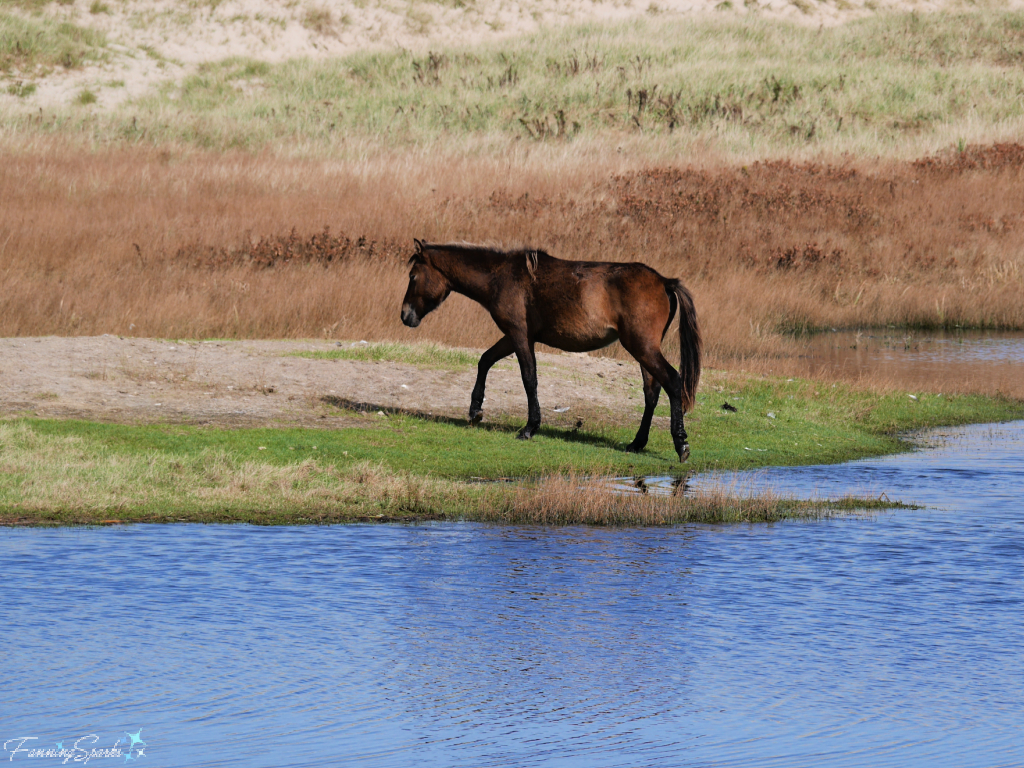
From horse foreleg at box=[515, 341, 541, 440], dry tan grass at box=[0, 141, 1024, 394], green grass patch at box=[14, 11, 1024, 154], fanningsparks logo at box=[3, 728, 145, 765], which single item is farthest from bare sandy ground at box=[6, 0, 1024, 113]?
fanningsparks logo at box=[3, 728, 145, 765]

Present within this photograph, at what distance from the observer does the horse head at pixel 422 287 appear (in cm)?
1574

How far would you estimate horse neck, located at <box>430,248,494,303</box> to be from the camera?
50.5 ft

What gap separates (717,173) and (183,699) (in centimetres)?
2705

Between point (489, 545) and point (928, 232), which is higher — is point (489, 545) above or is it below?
below

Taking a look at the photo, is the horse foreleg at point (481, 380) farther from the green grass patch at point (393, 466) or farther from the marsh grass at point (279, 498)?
the marsh grass at point (279, 498)

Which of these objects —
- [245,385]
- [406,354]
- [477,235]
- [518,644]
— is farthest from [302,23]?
[518,644]

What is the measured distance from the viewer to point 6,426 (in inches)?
518

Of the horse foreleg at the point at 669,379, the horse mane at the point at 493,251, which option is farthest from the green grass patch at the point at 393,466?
the horse mane at the point at 493,251

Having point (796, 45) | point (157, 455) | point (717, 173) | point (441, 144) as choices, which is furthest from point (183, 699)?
point (796, 45)

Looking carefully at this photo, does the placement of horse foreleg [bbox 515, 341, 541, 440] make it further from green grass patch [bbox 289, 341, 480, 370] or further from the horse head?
green grass patch [bbox 289, 341, 480, 370]

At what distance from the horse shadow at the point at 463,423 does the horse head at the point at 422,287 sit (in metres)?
1.13

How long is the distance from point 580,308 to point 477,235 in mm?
12391

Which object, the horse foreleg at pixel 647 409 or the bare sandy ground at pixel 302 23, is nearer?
the horse foreleg at pixel 647 409

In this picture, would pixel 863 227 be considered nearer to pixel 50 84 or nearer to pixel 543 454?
pixel 543 454
